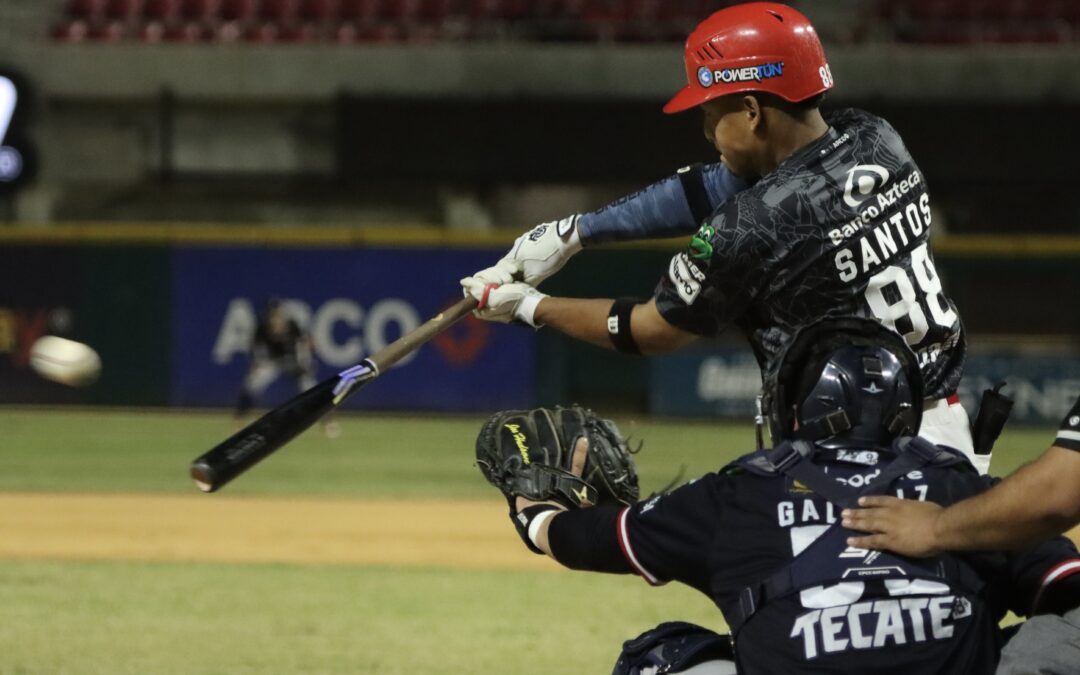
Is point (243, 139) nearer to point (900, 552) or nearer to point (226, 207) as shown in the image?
point (226, 207)

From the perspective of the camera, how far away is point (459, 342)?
20.8 meters

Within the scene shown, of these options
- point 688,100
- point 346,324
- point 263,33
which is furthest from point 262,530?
point 263,33

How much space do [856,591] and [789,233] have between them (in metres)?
1.15

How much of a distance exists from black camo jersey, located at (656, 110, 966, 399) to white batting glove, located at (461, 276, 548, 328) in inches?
17.0

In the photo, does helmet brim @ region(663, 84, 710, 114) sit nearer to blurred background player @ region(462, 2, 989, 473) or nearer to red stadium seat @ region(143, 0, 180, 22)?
blurred background player @ region(462, 2, 989, 473)

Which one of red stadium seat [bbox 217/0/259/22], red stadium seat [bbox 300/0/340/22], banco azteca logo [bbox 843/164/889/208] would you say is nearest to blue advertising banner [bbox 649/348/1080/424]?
red stadium seat [bbox 300/0/340/22]

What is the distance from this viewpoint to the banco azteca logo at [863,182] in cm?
402

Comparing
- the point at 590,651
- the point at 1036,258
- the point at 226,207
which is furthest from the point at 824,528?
the point at 226,207

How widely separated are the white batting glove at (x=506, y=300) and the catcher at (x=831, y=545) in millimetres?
1099

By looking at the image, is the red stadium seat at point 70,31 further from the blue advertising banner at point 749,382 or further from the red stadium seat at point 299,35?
the blue advertising banner at point 749,382

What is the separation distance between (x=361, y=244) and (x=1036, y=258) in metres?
8.55

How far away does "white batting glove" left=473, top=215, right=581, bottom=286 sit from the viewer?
4621mm

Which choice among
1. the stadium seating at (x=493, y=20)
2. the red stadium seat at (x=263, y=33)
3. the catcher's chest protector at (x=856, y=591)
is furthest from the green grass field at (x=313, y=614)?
the red stadium seat at (x=263, y=33)

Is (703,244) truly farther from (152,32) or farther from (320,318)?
(152,32)
